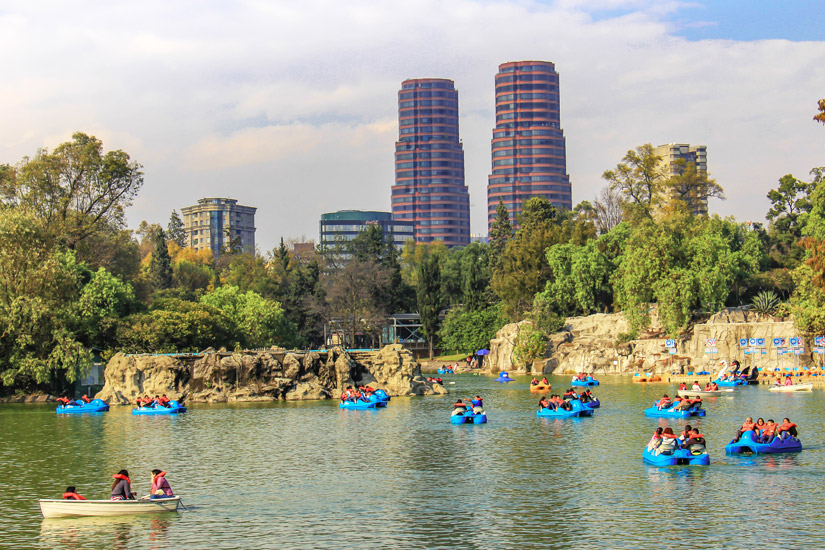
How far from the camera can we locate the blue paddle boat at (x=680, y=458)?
37500 millimetres

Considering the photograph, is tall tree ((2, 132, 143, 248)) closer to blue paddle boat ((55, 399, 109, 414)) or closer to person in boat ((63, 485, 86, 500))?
blue paddle boat ((55, 399, 109, 414))

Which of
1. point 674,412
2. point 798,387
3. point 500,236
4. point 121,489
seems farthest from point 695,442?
point 500,236

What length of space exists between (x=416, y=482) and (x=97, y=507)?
12.4 meters

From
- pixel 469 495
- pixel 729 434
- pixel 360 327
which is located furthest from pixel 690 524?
pixel 360 327

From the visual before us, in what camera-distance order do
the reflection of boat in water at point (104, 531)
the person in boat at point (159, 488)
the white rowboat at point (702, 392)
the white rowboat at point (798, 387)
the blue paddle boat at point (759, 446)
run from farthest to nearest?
the white rowboat at point (798, 387)
the white rowboat at point (702, 392)
the blue paddle boat at point (759, 446)
the person in boat at point (159, 488)
the reflection of boat in water at point (104, 531)

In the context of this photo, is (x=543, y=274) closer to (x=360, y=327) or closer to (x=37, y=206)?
(x=360, y=327)

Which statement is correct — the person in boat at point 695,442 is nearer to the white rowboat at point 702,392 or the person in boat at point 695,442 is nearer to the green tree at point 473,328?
the white rowboat at point 702,392

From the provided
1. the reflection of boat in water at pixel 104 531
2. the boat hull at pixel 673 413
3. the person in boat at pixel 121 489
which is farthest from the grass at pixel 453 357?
the reflection of boat in water at pixel 104 531

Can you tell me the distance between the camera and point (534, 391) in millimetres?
78938

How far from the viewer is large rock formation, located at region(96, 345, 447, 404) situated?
244ft

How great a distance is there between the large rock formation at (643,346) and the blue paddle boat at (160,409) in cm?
5328

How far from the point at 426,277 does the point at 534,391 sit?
55818 millimetres

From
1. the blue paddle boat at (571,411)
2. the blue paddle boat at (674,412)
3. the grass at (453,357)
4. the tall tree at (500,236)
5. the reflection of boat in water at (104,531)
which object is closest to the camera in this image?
the reflection of boat in water at (104,531)

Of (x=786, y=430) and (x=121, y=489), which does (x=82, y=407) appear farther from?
(x=786, y=430)
